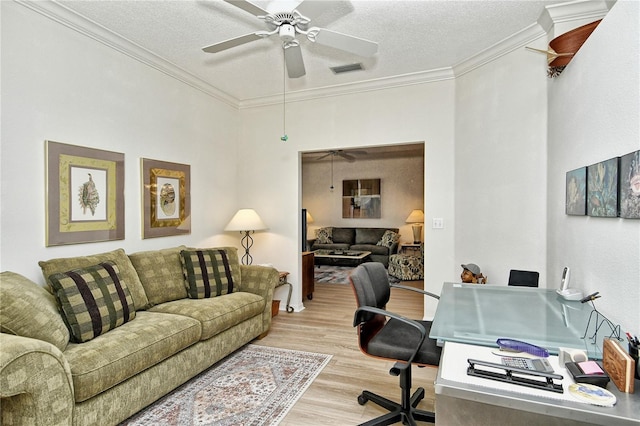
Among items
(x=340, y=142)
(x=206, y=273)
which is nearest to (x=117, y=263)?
(x=206, y=273)

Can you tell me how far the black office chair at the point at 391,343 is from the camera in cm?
188

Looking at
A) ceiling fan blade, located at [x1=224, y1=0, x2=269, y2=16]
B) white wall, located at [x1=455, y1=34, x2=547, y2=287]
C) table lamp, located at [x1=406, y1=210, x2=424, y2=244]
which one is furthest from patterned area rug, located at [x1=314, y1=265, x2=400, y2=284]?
ceiling fan blade, located at [x1=224, y1=0, x2=269, y2=16]

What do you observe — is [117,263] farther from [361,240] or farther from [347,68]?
[361,240]

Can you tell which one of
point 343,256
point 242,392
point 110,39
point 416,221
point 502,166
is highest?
point 110,39

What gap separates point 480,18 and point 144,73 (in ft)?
9.79

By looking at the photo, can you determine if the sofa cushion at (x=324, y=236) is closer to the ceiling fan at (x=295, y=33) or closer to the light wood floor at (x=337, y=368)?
the light wood floor at (x=337, y=368)

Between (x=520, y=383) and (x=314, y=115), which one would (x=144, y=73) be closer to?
(x=314, y=115)

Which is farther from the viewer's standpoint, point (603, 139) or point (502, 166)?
point (502, 166)

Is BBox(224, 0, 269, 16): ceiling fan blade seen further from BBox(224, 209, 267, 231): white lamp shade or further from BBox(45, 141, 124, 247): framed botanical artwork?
BBox(224, 209, 267, 231): white lamp shade

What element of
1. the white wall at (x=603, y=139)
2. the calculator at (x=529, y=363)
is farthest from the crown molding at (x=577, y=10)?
the calculator at (x=529, y=363)

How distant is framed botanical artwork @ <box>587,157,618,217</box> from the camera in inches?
66.1

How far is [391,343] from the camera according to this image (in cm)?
200

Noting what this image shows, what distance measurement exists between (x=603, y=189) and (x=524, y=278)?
1199 mm

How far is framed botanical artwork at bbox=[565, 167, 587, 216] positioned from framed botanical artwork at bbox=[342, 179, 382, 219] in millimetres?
6093
